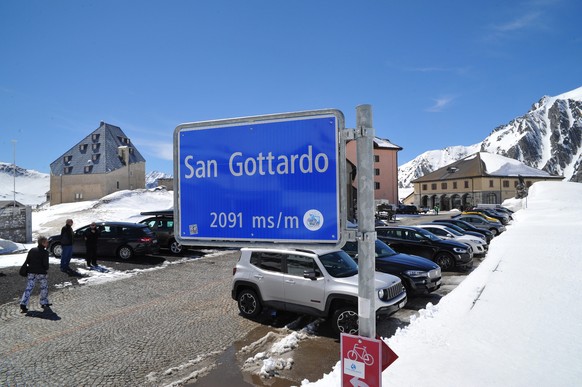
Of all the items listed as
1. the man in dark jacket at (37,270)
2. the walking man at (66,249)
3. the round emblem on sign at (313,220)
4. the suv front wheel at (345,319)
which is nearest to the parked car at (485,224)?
the suv front wheel at (345,319)

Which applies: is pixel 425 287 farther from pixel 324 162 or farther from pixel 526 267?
pixel 324 162

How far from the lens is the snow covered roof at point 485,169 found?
7992cm

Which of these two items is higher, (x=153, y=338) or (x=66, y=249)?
(x=66, y=249)

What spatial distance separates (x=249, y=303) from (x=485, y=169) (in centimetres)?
8469

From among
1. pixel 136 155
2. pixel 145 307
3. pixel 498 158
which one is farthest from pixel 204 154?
pixel 498 158

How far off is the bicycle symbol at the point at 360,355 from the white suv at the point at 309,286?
504 cm

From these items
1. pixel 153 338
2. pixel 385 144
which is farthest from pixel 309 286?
pixel 385 144

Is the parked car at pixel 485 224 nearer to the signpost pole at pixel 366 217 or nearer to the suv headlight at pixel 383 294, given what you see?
the suv headlight at pixel 383 294

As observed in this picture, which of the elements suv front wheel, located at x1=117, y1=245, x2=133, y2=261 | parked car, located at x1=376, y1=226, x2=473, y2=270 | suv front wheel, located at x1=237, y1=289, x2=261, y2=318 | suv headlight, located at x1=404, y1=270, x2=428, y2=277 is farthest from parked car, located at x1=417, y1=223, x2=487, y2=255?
suv front wheel, located at x1=117, y1=245, x2=133, y2=261

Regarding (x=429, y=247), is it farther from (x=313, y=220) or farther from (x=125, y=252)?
(x=313, y=220)

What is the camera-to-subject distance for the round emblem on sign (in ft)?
6.50

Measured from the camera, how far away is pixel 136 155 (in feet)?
250

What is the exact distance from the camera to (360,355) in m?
1.93

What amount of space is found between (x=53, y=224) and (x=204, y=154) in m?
42.0
